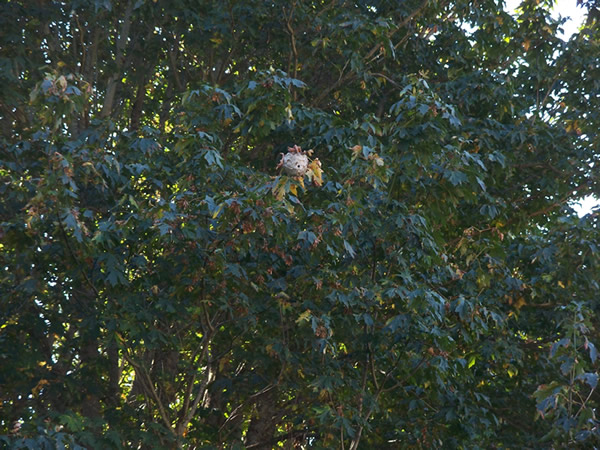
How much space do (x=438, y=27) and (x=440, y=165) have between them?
341 cm

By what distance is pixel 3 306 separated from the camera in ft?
23.6

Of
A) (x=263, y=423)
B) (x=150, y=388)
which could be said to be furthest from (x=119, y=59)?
(x=263, y=423)

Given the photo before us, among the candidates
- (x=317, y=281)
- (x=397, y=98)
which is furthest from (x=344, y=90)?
(x=317, y=281)

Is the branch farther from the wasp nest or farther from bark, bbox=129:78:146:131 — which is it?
bark, bbox=129:78:146:131

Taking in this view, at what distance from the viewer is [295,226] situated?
253 inches

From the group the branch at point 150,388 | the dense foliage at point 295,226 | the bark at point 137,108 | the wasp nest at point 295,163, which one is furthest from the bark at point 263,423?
the wasp nest at point 295,163

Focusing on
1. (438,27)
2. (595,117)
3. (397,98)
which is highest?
(438,27)

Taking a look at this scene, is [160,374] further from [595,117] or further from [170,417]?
[595,117]

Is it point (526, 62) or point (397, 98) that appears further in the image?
point (526, 62)

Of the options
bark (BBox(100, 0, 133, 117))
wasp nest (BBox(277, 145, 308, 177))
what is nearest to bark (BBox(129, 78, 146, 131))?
bark (BBox(100, 0, 133, 117))

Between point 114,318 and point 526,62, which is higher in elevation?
point 526,62

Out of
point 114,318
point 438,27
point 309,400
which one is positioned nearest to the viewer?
point 114,318

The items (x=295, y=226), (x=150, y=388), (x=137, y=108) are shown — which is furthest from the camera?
(x=137, y=108)

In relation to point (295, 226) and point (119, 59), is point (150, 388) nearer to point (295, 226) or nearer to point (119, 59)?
point (295, 226)
